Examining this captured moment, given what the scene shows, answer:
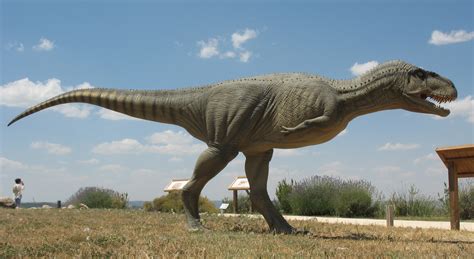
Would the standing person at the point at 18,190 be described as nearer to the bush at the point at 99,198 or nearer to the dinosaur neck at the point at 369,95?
the bush at the point at 99,198

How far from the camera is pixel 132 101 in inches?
302

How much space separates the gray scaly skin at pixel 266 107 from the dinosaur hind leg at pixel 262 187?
0.01 meters

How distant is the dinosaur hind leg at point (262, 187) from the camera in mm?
7305

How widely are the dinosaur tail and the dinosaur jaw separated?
3423mm

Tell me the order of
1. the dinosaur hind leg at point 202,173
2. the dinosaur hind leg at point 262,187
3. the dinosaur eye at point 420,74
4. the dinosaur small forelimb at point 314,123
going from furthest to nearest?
the dinosaur hind leg at point 262,187, the dinosaur hind leg at point 202,173, the dinosaur eye at point 420,74, the dinosaur small forelimb at point 314,123

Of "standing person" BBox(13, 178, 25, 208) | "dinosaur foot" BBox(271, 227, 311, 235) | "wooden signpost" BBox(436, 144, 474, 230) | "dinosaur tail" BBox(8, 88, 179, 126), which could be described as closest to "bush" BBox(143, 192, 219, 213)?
"standing person" BBox(13, 178, 25, 208)

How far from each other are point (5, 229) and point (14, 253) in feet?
10.1

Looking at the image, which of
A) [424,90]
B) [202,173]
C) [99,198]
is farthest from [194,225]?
[99,198]

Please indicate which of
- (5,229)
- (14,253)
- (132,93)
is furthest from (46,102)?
(14,253)

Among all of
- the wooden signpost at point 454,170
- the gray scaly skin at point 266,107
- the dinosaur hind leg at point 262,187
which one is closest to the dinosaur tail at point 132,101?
the gray scaly skin at point 266,107

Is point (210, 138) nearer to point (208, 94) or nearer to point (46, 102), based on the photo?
point (208, 94)

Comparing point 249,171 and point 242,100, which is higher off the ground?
point 242,100

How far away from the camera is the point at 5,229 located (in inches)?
286

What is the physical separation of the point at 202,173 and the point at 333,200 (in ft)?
36.3
